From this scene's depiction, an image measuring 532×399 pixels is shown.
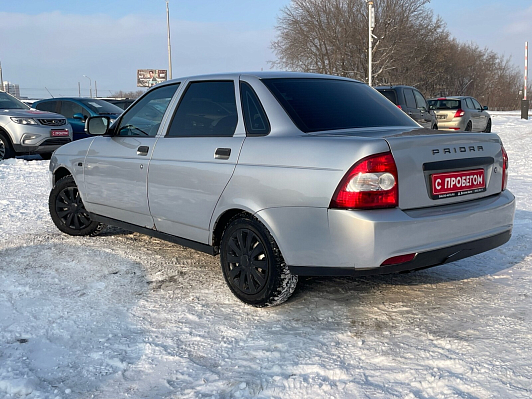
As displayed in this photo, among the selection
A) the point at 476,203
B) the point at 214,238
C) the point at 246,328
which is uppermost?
the point at 476,203

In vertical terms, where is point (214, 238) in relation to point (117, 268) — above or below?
above

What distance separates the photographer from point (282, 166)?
136 inches

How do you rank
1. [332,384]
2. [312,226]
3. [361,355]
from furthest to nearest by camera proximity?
1. [312,226]
2. [361,355]
3. [332,384]

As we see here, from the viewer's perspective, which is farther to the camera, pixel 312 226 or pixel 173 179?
pixel 173 179

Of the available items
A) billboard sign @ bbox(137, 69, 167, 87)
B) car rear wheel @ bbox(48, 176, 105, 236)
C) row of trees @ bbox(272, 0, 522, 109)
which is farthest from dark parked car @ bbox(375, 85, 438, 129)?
billboard sign @ bbox(137, 69, 167, 87)

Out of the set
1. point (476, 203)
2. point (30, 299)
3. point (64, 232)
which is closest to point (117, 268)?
point (30, 299)

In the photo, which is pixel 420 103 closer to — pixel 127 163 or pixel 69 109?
pixel 69 109

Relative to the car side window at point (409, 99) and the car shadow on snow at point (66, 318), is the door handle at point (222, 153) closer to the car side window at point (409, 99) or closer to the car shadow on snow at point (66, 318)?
the car shadow on snow at point (66, 318)

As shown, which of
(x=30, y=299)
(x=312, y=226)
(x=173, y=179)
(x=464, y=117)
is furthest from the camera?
(x=464, y=117)

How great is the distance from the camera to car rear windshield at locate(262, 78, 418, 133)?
12.4ft

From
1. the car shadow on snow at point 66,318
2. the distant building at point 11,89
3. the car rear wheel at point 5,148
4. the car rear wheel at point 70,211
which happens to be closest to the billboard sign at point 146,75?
the distant building at point 11,89

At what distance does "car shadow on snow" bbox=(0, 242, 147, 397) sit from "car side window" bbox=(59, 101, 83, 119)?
1066 cm

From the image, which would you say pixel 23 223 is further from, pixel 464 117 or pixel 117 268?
pixel 464 117

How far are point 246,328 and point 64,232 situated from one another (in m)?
3.22
